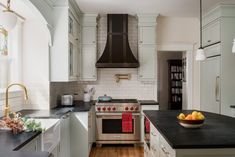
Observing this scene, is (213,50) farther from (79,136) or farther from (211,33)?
(79,136)

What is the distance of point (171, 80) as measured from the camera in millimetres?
8312

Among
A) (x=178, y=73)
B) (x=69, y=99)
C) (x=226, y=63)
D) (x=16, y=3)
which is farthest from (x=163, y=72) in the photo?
(x=16, y=3)

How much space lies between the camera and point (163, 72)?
855cm

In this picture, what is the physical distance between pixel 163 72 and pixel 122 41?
13.4 feet

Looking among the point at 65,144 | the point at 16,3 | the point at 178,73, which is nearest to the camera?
the point at 16,3

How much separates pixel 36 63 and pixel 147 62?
89.7 inches

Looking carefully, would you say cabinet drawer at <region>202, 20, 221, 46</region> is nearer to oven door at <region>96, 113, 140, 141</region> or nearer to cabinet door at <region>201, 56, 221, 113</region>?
cabinet door at <region>201, 56, 221, 113</region>

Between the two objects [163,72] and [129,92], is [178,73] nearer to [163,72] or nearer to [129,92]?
[163,72]

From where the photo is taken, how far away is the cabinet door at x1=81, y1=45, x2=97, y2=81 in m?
4.89

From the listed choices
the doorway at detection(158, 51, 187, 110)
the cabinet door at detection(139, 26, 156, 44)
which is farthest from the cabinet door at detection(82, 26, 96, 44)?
the doorway at detection(158, 51, 187, 110)

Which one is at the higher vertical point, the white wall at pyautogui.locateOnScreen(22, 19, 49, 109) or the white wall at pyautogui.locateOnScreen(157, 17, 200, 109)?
the white wall at pyautogui.locateOnScreen(157, 17, 200, 109)

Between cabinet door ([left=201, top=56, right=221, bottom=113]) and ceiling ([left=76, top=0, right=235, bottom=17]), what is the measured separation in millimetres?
1049

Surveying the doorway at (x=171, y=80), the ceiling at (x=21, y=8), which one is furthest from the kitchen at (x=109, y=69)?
the doorway at (x=171, y=80)

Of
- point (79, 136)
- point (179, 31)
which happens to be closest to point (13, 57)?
point (79, 136)
